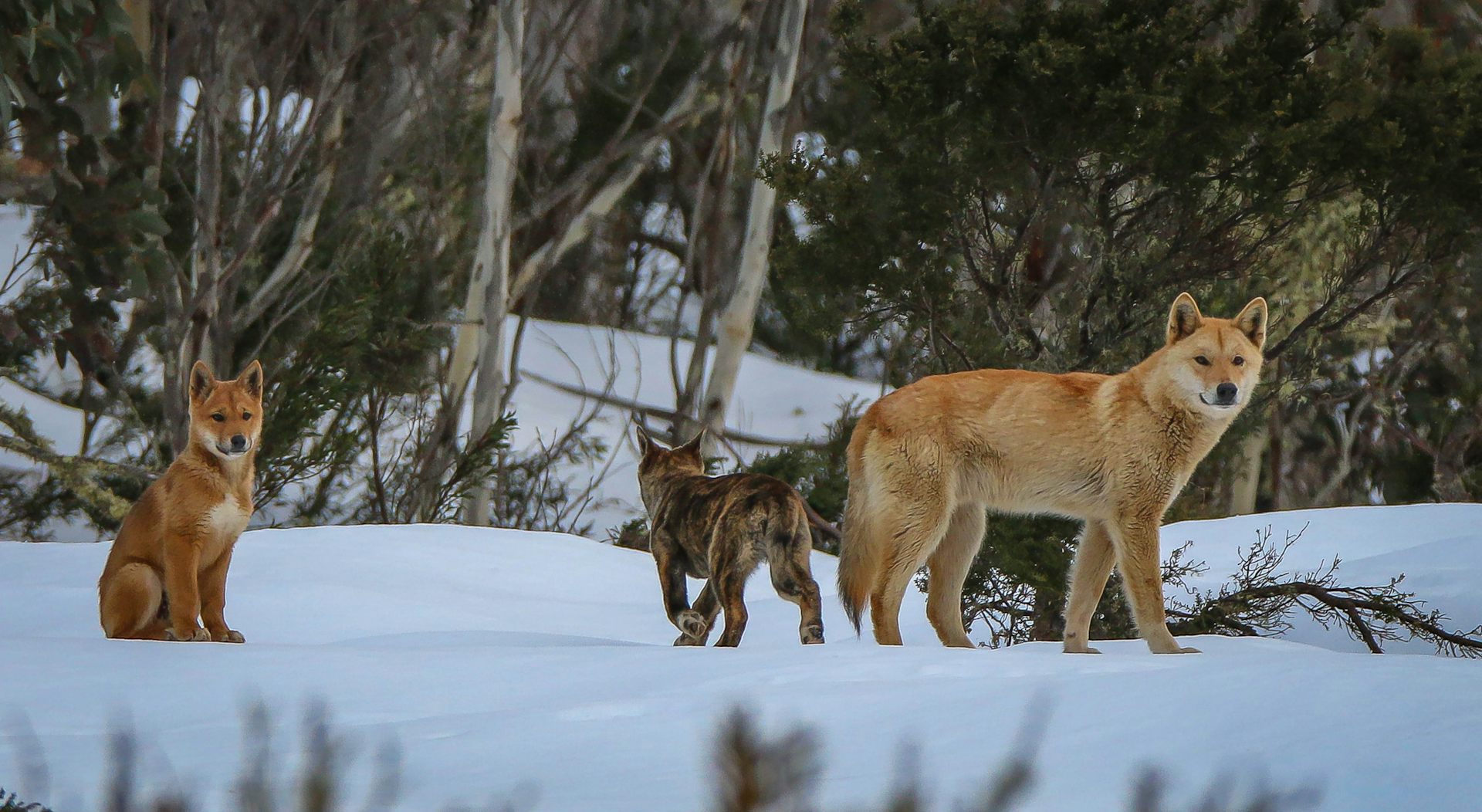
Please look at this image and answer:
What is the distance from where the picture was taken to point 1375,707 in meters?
3.61

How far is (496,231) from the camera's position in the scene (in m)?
13.8

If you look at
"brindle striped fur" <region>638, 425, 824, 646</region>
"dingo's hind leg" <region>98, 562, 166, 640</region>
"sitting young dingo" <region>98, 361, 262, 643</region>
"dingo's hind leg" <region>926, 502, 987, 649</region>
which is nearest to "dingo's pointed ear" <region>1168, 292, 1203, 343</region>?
"dingo's hind leg" <region>926, 502, 987, 649</region>

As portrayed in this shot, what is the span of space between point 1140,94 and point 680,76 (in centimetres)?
1216

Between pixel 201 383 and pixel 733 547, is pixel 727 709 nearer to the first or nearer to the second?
pixel 733 547

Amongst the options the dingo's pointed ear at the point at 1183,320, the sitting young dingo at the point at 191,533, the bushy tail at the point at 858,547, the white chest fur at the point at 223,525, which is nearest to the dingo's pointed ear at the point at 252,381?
the sitting young dingo at the point at 191,533

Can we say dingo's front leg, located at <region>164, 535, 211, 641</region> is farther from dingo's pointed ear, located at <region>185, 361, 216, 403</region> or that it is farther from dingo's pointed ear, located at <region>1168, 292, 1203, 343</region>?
dingo's pointed ear, located at <region>1168, 292, 1203, 343</region>

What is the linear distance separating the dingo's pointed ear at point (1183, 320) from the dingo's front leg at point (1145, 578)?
75 centimetres

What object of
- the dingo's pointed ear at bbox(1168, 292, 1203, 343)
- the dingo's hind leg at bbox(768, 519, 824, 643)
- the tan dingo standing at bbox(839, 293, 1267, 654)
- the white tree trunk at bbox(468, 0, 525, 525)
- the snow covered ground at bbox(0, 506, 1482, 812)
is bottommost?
the snow covered ground at bbox(0, 506, 1482, 812)

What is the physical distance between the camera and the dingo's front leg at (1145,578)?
5.74 meters

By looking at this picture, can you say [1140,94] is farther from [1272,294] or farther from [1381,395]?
[1381,395]

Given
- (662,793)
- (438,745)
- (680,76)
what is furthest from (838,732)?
(680,76)

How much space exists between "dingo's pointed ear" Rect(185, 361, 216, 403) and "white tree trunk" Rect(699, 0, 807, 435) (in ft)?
26.1

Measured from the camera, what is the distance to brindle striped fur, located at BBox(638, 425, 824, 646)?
6.02 metres

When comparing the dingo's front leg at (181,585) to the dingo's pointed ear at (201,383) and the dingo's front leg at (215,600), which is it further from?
the dingo's pointed ear at (201,383)
